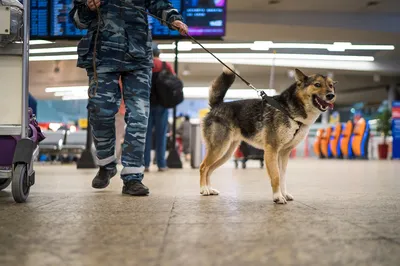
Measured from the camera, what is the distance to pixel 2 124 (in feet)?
A: 10.5

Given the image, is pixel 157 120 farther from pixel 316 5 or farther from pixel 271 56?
pixel 271 56

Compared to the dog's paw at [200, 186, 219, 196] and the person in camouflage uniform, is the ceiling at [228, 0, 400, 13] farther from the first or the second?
the dog's paw at [200, 186, 219, 196]

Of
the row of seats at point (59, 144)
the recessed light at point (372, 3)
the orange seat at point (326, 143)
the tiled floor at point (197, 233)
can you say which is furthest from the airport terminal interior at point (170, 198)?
the orange seat at point (326, 143)

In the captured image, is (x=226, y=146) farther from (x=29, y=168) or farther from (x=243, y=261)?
(x=243, y=261)

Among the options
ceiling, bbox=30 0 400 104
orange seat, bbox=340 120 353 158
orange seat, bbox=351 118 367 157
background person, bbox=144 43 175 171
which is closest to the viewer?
background person, bbox=144 43 175 171

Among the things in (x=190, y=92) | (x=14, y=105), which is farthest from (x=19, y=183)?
(x=190, y=92)

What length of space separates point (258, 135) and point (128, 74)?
3.54 ft

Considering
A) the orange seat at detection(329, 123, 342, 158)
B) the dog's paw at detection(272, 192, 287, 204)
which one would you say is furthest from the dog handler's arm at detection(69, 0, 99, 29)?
the orange seat at detection(329, 123, 342, 158)

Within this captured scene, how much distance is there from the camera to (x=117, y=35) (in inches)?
139

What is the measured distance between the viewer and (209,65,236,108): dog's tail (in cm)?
390

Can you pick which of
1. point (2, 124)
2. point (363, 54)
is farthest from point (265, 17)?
point (2, 124)

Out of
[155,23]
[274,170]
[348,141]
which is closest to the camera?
[274,170]

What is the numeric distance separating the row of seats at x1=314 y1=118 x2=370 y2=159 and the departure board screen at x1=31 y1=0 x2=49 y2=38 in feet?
47.7

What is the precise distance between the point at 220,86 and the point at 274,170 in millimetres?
958
